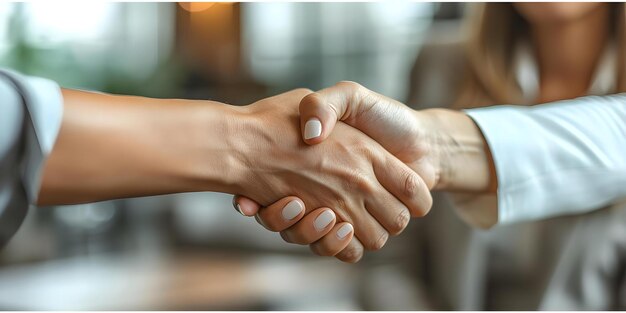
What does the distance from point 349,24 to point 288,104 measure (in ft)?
6.29

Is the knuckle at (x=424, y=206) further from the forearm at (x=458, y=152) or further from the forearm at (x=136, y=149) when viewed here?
the forearm at (x=136, y=149)

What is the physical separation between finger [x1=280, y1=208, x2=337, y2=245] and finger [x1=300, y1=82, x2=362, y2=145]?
8 centimetres

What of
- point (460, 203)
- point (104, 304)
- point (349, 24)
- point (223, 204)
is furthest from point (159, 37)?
point (460, 203)

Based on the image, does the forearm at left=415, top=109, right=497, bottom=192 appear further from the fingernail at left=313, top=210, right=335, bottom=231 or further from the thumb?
the fingernail at left=313, top=210, right=335, bottom=231

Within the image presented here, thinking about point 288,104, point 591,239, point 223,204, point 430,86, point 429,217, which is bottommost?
point 223,204

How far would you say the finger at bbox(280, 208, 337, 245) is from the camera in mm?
697

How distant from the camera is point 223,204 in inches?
122

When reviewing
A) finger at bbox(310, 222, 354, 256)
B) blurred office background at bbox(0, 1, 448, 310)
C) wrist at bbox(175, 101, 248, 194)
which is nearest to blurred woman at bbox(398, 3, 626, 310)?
finger at bbox(310, 222, 354, 256)

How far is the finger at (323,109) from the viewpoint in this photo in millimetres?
653

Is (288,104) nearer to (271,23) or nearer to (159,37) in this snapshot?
Answer: (271,23)

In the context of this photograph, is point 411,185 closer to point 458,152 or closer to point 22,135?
point 458,152

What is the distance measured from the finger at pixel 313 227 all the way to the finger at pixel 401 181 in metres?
0.08

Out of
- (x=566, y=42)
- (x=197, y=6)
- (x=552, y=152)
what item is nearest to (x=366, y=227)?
(x=552, y=152)

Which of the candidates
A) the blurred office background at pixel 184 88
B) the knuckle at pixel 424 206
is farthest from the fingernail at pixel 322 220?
the blurred office background at pixel 184 88
